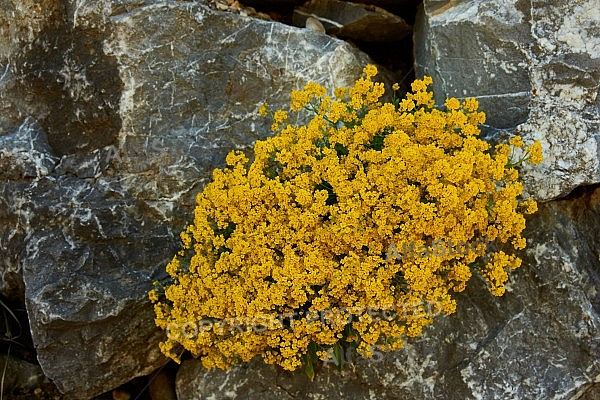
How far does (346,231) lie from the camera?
2910 millimetres

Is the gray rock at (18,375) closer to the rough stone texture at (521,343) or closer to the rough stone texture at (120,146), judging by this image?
the rough stone texture at (120,146)

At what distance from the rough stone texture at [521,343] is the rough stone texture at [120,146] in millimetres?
1112

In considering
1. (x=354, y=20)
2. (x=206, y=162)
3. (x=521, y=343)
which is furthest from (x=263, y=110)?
(x=521, y=343)

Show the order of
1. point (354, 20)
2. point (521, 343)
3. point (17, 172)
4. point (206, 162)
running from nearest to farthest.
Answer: point (521, 343)
point (206, 162)
point (17, 172)
point (354, 20)

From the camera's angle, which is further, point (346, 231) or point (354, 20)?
point (354, 20)

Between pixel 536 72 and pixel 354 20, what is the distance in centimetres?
112

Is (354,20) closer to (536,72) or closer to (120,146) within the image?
(536,72)

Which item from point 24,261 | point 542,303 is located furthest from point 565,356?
point 24,261

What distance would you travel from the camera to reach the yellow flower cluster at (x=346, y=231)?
2.92 m

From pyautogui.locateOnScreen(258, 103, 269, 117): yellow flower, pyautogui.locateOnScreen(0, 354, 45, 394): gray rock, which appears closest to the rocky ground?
pyautogui.locateOnScreen(258, 103, 269, 117): yellow flower

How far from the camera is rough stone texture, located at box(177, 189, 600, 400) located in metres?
3.30

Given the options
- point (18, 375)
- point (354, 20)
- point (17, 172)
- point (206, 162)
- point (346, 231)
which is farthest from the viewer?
point (18, 375)

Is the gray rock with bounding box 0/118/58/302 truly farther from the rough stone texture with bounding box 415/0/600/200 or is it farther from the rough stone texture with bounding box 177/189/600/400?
the rough stone texture with bounding box 415/0/600/200

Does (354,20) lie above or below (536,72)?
below
